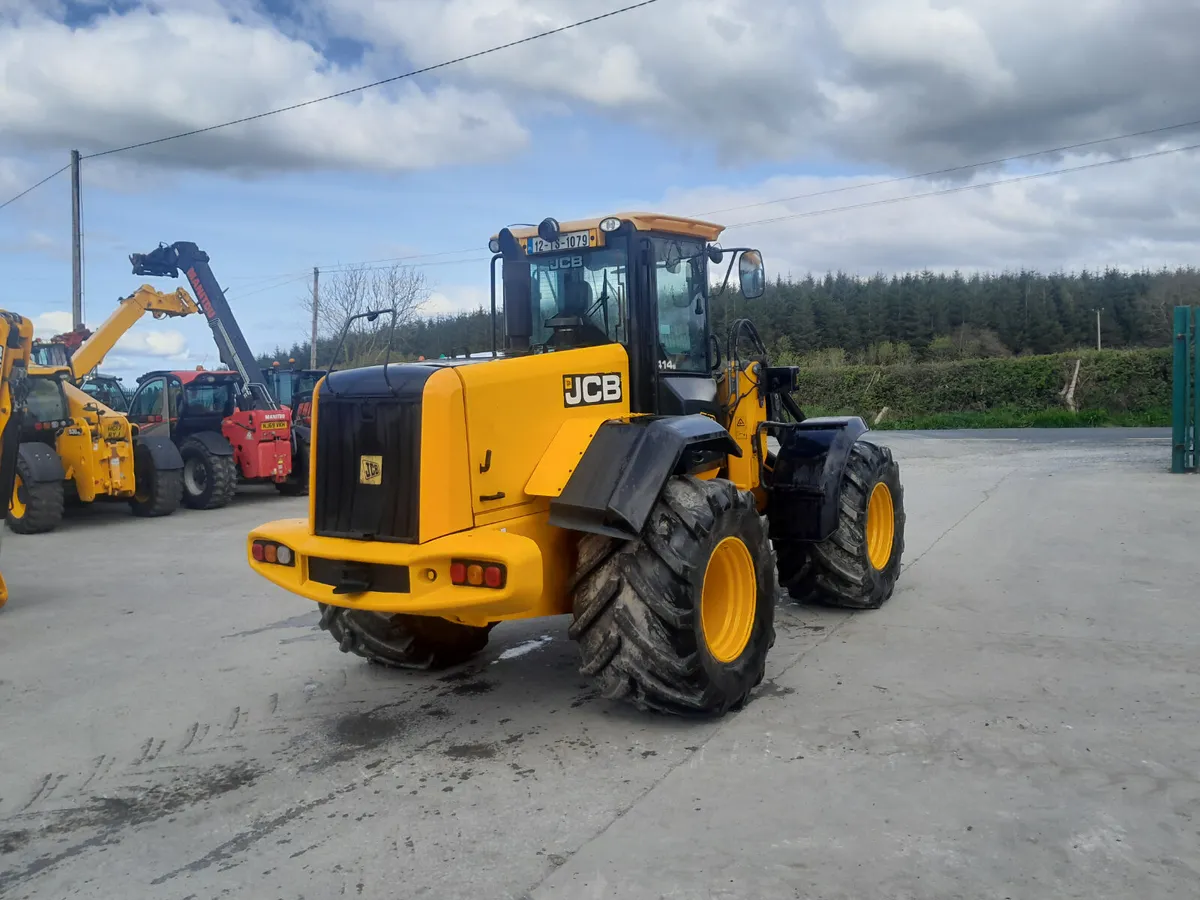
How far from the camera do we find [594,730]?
15.5ft

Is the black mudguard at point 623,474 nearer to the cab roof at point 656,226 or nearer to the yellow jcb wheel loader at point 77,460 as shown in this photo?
the cab roof at point 656,226

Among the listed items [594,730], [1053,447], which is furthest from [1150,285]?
[594,730]

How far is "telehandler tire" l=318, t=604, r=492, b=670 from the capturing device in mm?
5523

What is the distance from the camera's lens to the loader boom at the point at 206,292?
54.2ft

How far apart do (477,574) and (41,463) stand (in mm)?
9991

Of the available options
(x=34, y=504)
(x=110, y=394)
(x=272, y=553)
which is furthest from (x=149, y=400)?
(x=272, y=553)

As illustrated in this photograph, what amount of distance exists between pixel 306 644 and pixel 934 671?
3893 millimetres

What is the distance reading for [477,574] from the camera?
428cm

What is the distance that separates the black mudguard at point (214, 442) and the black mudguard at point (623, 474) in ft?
34.6

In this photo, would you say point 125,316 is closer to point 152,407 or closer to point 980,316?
point 152,407

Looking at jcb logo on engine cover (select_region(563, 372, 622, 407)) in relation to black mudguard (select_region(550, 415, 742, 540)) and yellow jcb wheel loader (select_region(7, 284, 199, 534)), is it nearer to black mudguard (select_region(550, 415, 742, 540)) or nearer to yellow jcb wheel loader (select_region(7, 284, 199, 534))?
black mudguard (select_region(550, 415, 742, 540))

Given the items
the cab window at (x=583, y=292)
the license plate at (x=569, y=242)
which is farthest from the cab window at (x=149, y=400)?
the license plate at (x=569, y=242)

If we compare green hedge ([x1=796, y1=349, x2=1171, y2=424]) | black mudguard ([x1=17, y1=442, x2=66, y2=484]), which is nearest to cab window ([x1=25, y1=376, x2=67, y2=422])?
black mudguard ([x1=17, y1=442, x2=66, y2=484])

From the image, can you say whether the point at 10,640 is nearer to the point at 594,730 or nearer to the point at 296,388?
the point at 594,730
